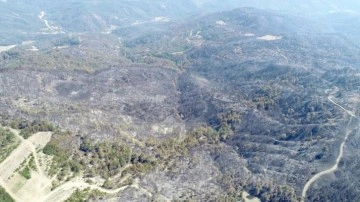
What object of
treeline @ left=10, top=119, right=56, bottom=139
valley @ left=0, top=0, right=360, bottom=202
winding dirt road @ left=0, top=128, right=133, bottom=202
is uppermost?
treeline @ left=10, top=119, right=56, bottom=139

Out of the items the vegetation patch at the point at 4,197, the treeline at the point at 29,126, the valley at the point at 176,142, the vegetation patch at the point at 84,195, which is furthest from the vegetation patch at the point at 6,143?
the vegetation patch at the point at 84,195

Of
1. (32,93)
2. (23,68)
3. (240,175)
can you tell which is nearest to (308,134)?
(240,175)

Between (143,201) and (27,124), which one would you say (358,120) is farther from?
(27,124)

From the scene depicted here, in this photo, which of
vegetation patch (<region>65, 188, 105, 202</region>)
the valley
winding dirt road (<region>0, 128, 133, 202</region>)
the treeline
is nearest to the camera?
winding dirt road (<region>0, 128, 133, 202</region>)

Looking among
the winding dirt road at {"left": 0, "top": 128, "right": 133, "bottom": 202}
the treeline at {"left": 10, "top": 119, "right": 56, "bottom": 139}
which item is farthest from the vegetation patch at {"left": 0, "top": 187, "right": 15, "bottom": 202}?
the treeline at {"left": 10, "top": 119, "right": 56, "bottom": 139}

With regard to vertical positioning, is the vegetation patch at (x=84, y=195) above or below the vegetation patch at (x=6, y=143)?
below

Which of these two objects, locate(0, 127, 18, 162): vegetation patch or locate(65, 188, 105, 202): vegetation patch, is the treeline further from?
locate(65, 188, 105, 202): vegetation patch

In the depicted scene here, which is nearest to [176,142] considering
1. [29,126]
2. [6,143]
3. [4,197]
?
[29,126]

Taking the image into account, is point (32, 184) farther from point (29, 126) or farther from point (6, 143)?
point (29, 126)

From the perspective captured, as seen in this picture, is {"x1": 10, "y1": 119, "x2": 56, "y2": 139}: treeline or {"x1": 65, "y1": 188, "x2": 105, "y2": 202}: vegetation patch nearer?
{"x1": 65, "y1": 188, "x2": 105, "y2": 202}: vegetation patch

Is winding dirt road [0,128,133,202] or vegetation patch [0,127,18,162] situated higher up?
vegetation patch [0,127,18,162]

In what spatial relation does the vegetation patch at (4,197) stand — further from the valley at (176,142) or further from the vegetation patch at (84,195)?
the vegetation patch at (84,195)
